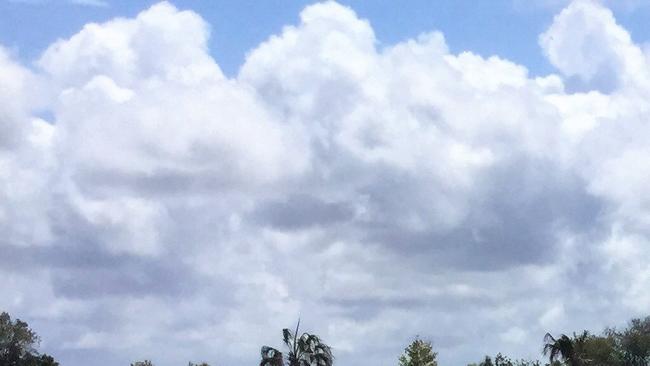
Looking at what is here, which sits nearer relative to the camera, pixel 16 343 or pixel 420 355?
pixel 420 355

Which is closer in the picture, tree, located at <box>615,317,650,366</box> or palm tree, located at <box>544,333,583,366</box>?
palm tree, located at <box>544,333,583,366</box>

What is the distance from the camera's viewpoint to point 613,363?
134m

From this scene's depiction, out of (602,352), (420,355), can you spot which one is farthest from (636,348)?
(420,355)

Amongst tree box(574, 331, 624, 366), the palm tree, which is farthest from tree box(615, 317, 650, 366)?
the palm tree

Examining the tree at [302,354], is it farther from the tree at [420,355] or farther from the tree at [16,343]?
the tree at [16,343]

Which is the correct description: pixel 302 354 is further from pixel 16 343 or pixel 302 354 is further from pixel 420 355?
pixel 16 343

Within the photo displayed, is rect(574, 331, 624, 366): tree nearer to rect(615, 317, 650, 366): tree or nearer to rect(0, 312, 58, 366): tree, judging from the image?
rect(615, 317, 650, 366): tree

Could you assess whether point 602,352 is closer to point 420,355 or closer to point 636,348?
point 636,348

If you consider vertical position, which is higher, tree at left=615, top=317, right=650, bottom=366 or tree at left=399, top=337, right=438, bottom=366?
→ tree at left=615, top=317, right=650, bottom=366

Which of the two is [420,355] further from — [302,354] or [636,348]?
[636,348]

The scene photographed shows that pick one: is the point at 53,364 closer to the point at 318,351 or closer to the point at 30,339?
A: the point at 30,339

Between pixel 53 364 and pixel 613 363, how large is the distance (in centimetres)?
7343

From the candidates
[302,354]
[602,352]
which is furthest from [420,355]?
[602,352]

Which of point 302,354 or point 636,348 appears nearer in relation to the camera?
point 302,354
